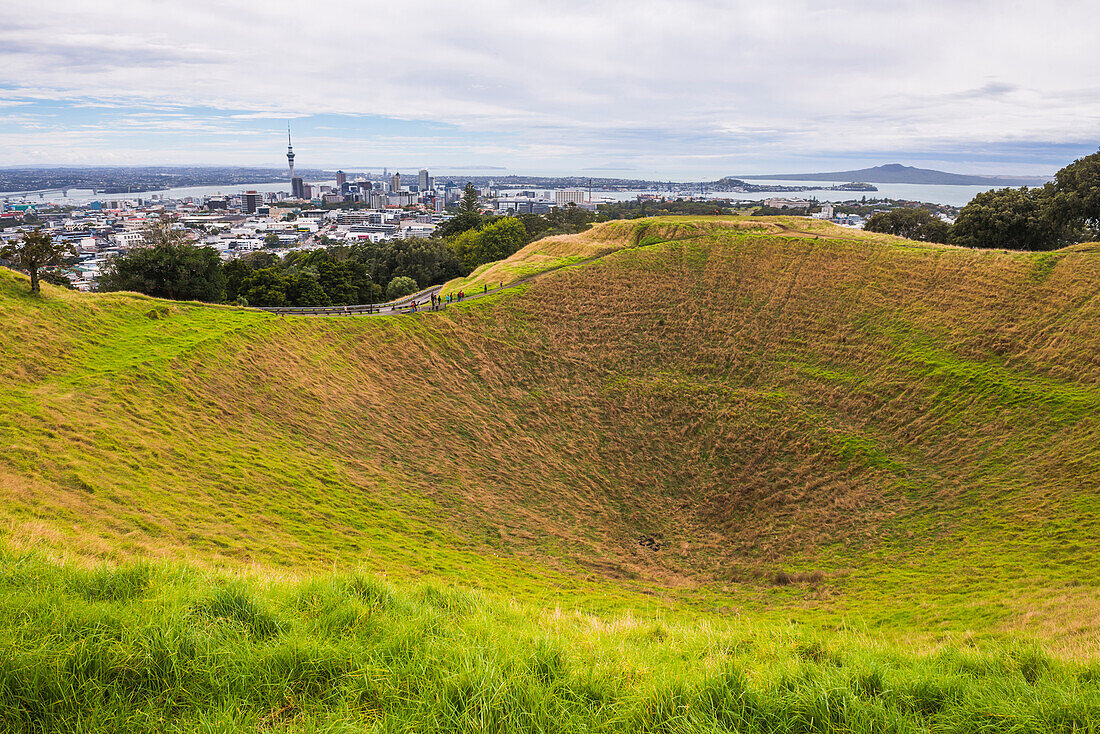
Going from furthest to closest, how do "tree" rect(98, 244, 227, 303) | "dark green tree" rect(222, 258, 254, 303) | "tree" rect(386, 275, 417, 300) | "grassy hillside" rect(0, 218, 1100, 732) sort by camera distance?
1. "tree" rect(386, 275, 417, 300)
2. "dark green tree" rect(222, 258, 254, 303)
3. "tree" rect(98, 244, 227, 303)
4. "grassy hillside" rect(0, 218, 1100, 732)

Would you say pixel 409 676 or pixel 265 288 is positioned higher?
pixel 409 676

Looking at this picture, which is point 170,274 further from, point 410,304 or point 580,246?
point 580,246

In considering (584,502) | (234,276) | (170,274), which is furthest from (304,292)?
(584,502)

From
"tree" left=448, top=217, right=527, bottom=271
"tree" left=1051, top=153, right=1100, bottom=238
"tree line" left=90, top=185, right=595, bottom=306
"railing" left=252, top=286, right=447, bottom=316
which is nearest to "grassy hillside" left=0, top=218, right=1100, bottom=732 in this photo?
"railing" left=252, top=286, right=447, bottom=316

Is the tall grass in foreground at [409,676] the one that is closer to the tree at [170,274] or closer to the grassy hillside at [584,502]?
the grassy hillside at [584,502]

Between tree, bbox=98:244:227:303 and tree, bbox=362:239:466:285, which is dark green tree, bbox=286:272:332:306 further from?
tree, bbox=362:239:466:285

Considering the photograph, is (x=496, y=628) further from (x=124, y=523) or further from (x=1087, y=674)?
(x=124, y=523)
